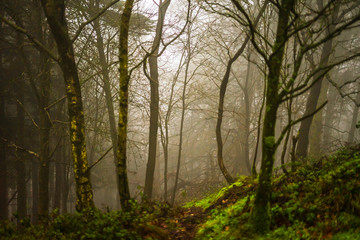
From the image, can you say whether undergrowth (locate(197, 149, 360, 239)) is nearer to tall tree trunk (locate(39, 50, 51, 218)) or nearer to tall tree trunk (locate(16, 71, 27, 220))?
tall tree trunk (locate(39, 50, 51, 218))

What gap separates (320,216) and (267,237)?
2.74ft

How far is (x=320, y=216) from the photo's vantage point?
11.6ft

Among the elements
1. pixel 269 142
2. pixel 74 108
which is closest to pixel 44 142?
pixel 74 108

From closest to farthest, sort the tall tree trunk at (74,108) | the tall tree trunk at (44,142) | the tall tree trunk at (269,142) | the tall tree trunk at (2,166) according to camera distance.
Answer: the tall tree trunk at (269,142) < the tall tree trunk at (74,108) < the tall tree trunk at (44,142) < the tall tree trunk at (2,166)

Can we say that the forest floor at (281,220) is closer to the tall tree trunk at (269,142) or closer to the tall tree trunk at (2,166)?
the tall tree trunk at (269,142)

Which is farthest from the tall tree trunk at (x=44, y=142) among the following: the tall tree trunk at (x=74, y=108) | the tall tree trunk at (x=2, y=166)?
the tall tree trunk at (x=2, y=166)

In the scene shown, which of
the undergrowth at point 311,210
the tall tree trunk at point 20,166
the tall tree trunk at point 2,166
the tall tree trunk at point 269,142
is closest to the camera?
the undergrowth at point 311,210

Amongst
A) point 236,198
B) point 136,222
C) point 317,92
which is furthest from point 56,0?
point 317,92

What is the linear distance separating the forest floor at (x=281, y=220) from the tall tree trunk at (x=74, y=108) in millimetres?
900

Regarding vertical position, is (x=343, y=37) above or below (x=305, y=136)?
above

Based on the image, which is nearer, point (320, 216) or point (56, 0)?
point (320, 216)

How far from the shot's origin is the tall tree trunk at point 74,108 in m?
5.54

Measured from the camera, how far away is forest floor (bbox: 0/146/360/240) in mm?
3305

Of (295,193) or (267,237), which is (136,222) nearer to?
(267,237)
